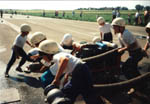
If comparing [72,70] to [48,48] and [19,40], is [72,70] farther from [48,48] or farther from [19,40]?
[19,40]

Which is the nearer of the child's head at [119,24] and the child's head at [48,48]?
the child's head at [48,48]

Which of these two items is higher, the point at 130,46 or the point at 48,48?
the point at 48,48

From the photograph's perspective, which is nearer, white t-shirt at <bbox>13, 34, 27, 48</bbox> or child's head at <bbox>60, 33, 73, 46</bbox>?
child's head at <bbox>60, 33, 73, 46</bbox>

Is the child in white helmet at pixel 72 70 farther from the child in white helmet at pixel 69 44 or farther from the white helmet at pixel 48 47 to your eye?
the child in white helmet at pixel 69 44

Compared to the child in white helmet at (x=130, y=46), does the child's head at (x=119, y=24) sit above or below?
above

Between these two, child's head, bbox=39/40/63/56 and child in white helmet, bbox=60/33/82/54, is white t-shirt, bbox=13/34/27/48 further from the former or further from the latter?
child's head, bbox=39/40/63/56

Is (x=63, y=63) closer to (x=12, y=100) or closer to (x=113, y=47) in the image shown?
(x=12, y=100)

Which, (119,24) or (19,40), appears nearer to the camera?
(119,24)

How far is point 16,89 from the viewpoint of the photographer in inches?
220

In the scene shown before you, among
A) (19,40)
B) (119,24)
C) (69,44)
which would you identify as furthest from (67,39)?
(119,24)

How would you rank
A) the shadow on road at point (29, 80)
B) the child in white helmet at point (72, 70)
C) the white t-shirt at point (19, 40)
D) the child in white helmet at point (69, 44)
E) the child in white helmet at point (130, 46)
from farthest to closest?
1. the white t-shirt at point (19, 40)
2. the child in white helmet at point (69, 44)
3. the shadow on road at point (29, 80)
4. the child in white helmet at point (130, 46)
5. the child in white helmet at point (72, 70)

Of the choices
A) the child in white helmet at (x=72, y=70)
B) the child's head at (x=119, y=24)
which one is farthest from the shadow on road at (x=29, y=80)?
the child's head at (x=119, y=24)

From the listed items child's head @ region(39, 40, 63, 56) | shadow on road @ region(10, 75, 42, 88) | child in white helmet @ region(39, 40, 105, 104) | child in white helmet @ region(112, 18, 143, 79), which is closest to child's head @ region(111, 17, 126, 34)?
child in white helmet @ region(112, 18, 143, 79)

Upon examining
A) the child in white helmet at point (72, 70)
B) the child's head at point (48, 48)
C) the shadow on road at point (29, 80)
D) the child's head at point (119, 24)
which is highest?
the child's head at point (119, 24)
